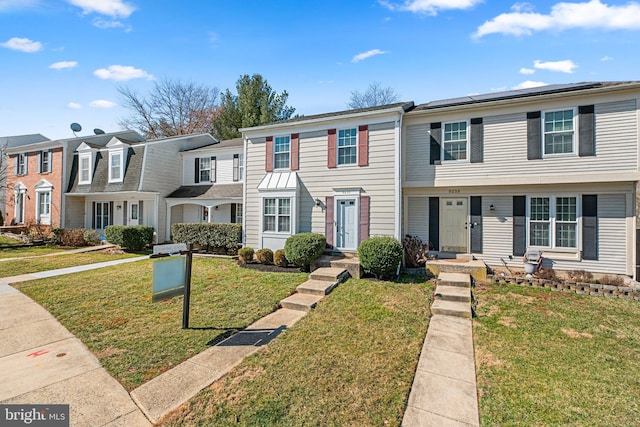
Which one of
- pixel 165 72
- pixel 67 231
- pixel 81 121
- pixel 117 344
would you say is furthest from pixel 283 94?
pixel 117 344

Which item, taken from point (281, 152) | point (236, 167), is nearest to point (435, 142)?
point (281, 152)

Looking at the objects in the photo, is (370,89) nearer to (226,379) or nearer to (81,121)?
(81,121)

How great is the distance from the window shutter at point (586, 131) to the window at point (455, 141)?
325 centimetres

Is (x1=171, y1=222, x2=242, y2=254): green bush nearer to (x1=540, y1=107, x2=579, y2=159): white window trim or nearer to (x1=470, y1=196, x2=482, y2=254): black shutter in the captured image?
(x1=470, y1=196, x2=482, y2=254): black shutter

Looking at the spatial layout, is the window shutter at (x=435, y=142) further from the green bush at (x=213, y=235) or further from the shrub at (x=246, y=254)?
the green bush at (x=213, y=235)

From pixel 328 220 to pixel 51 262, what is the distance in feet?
38.0

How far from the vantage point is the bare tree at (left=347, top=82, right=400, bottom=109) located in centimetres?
2723

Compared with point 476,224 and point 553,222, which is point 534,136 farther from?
point 476,224

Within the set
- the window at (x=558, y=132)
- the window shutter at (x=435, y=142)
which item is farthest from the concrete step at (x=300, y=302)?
the window at (x=558, y=132)

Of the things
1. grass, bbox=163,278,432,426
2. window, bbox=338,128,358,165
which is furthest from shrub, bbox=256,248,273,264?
grass, bbox=163,278,432,426

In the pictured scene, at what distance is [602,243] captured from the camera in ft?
30.1

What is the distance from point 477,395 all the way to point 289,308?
4.17 metres

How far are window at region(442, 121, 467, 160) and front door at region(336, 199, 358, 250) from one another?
12.9 feet

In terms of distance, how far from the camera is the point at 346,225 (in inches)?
429
